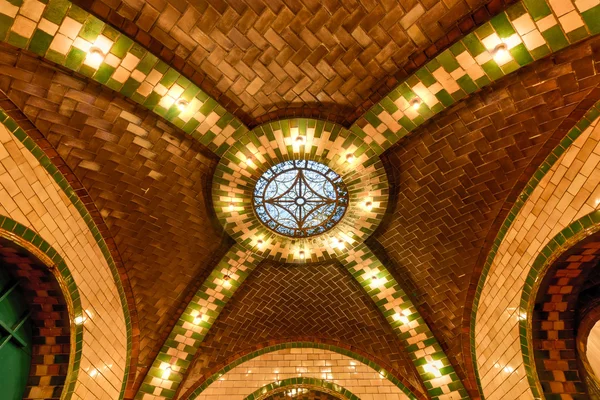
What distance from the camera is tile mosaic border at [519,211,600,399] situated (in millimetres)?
3705

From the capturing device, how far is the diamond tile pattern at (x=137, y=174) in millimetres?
3957

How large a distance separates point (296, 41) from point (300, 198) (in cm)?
236

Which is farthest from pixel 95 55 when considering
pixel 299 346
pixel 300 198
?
pixel 299 346

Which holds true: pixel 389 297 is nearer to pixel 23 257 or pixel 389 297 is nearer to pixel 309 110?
pixel 309 110

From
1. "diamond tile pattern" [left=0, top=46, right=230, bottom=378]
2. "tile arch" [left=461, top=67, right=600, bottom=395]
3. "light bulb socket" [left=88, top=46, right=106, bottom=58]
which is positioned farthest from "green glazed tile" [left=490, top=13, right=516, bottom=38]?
"light bulb socket" [left=88, top=46, right=106, bottom=58]

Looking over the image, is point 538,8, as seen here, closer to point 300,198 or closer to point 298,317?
point 300,198

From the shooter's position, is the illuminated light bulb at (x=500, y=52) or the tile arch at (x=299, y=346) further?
the tile arch at (x=299, y=346)

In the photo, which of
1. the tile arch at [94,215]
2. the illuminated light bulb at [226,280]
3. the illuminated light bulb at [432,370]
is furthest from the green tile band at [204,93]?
the illuminated light bulb at [432,370]

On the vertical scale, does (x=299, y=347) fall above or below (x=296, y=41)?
below

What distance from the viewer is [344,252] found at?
6.04 meters

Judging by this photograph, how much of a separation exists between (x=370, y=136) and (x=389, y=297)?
3.11 meters

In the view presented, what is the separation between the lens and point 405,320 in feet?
20.6

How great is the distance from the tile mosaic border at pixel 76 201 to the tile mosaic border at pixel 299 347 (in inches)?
54.5

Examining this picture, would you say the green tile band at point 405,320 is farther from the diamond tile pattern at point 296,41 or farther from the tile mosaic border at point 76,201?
the tile mosaic border at point 76,201
